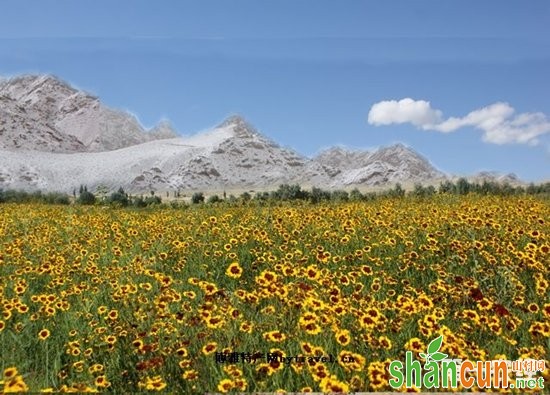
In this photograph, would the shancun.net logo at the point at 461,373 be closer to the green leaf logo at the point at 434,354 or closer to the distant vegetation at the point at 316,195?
the green leaf logo at the point at 434,354

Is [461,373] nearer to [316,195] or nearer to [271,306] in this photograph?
[271,306]

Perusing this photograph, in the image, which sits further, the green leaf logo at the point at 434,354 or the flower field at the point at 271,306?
the flower field at the point at 271,306

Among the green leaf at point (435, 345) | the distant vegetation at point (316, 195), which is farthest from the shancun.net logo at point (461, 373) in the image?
the distant vegetation at point (316, 195)

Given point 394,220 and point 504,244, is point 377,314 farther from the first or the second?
point 394,220

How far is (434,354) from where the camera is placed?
4.18 meters

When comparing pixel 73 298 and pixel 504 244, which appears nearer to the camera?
pixel 73 298

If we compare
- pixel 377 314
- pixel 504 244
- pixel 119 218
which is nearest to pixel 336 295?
pixel 377 314

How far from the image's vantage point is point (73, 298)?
692 cm

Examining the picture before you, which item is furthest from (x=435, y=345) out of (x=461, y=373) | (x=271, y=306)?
(x=271, y=306)

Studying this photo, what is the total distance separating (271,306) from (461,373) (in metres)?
1.71

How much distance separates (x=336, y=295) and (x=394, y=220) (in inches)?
220

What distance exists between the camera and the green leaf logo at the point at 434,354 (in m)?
4.16

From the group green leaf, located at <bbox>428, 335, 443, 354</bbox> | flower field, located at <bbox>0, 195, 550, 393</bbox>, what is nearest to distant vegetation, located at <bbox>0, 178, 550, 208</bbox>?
flower field, located at <bbox>0, 195, 550, 393</bbox>

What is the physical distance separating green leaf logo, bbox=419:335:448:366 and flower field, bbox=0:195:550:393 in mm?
87
